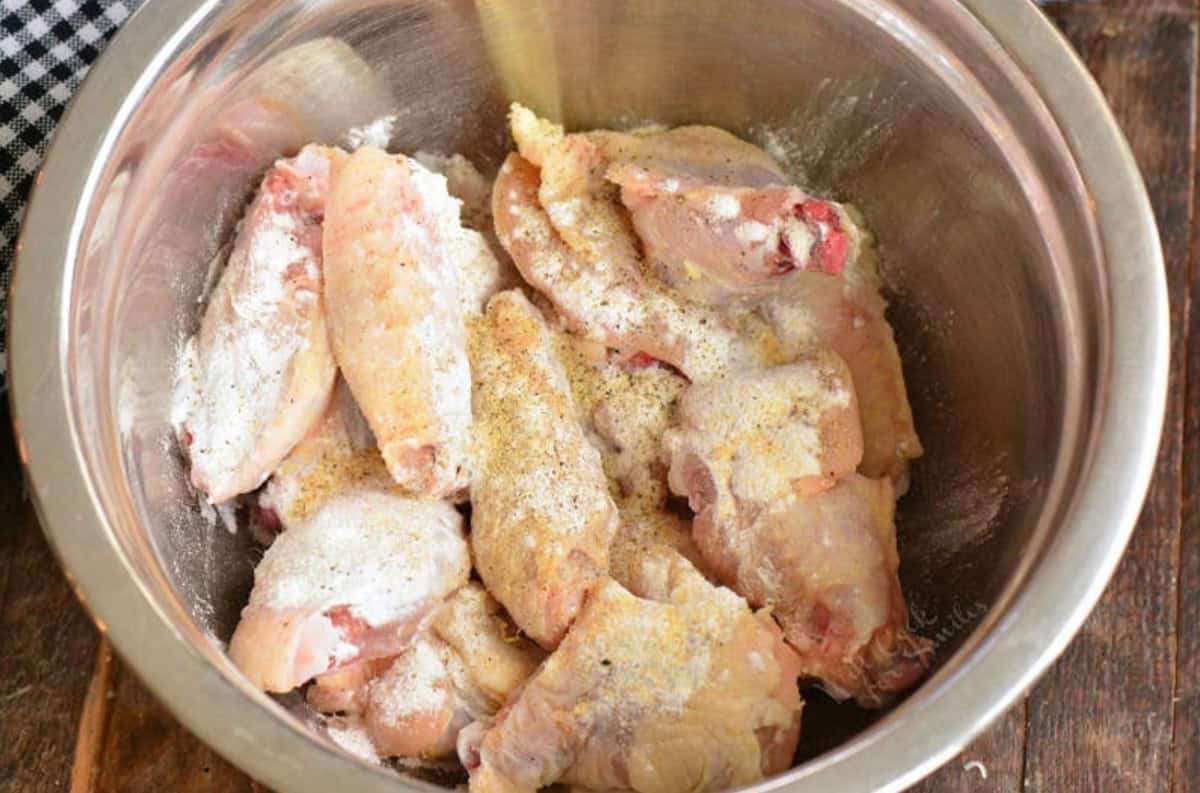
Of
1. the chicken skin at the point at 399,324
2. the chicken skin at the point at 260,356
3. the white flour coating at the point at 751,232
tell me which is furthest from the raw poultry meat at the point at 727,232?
the chicken skin at the point at 260,356

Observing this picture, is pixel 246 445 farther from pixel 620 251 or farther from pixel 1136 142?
pixel 1136 142

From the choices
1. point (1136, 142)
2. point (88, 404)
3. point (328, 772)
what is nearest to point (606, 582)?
point (328, 772)

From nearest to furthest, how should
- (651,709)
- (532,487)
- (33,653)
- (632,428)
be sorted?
(651,709) → (532,487) → (632,428) → (33,653)

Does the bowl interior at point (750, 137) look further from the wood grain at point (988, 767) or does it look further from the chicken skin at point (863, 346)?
the wood grain at point (988, 767)

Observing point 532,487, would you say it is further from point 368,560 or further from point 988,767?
point 988,767

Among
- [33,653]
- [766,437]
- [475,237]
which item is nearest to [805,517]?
[766,437]

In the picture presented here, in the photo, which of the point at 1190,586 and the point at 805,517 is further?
the point at 1190,586

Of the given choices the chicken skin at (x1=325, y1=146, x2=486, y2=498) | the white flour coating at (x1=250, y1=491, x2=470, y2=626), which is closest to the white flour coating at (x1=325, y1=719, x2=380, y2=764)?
the white flour coating at (x1=250, y1=491, x2=470, y2=626)
